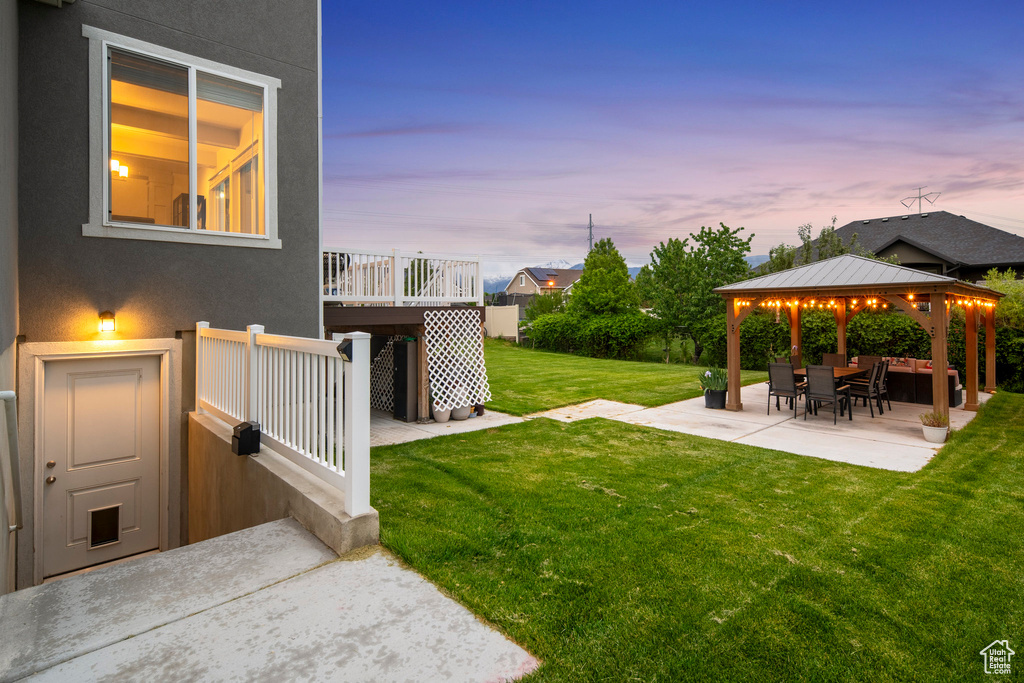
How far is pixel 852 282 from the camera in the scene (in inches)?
309

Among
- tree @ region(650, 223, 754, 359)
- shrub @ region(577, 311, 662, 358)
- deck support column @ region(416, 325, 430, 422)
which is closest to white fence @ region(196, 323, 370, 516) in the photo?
deck support column @ region(416, 325, 430, 422)

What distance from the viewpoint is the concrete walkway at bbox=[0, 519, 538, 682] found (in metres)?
2.05

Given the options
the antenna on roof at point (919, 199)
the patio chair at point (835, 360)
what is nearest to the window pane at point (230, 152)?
the patio chair at point (835, 360)

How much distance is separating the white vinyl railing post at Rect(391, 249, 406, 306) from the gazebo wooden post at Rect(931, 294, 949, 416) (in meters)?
7.88

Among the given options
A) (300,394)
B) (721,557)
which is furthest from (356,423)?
(721,557)

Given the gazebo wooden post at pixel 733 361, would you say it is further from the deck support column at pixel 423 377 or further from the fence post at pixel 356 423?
the fence post at pixel 356 423

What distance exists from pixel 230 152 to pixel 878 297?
1056cm

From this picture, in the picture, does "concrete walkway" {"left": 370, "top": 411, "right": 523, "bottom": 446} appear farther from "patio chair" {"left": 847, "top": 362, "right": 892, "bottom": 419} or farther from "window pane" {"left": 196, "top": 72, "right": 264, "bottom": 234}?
"patio chair" {"left": 847, "top": 362, "right": 892, "bottom": 419}

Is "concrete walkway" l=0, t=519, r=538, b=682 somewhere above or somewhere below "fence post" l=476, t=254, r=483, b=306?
below

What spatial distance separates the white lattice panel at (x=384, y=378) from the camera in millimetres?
9078

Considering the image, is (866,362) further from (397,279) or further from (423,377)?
(397,279)

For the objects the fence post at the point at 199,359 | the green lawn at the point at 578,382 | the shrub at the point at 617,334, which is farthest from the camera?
the shrub at the point at 617,334

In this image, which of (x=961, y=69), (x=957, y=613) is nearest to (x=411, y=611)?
(x=957, y=613)

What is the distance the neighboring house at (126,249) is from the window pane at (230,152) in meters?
0.04
